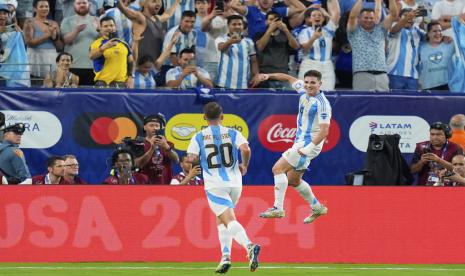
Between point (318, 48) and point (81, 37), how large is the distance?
Result: 424 cm

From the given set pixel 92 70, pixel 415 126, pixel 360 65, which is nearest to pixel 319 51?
pixel 360 65

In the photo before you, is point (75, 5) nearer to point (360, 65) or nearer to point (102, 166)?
point (102, 166)

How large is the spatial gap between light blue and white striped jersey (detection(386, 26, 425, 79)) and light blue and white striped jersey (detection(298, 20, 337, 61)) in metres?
1.27

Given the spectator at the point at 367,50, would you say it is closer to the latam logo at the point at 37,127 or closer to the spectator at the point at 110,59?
the spectator at the point at 110,59

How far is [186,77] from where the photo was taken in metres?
19.2

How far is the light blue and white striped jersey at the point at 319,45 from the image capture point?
64.6 feet

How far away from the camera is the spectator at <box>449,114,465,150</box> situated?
18.2 meters

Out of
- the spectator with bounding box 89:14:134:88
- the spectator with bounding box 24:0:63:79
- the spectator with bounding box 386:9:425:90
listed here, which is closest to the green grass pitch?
the spectator with bounding box 89:14:134:88

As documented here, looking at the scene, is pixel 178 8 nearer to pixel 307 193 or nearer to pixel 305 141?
pixel 305 141

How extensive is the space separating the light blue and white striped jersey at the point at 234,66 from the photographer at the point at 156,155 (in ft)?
6.74

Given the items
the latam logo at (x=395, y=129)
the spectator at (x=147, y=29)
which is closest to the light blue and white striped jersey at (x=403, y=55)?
the latam logo at (x=395, y=129)

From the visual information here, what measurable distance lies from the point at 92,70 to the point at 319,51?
4.07m

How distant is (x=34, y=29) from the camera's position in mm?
19156

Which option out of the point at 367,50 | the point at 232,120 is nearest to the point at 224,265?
the point at 232,120
